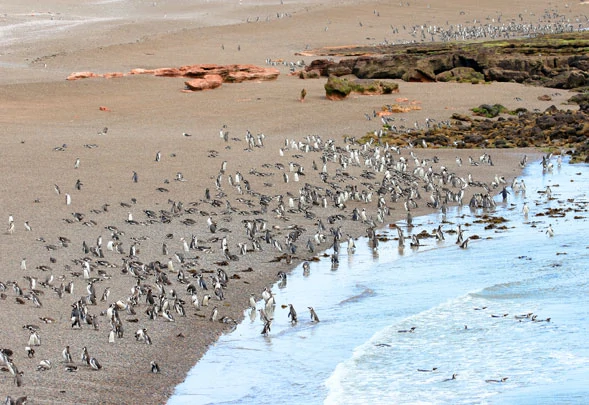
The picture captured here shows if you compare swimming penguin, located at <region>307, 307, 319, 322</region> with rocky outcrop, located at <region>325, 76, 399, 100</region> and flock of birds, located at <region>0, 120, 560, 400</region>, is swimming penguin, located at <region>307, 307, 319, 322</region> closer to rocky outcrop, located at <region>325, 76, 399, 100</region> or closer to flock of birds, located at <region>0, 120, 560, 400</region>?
flock of birds, located at <region>0, 120, 560, 400</region>

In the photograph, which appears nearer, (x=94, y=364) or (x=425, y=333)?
(x=94, y=364)

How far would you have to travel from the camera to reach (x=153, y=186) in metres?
19.4

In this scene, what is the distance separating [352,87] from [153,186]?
47.8 feet

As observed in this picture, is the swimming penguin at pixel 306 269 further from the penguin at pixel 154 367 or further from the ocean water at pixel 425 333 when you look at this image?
the penguin at pixel 154 367

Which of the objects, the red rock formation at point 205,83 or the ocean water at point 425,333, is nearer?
the ocean water at point 425,333

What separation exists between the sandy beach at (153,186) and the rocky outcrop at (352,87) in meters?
0.52

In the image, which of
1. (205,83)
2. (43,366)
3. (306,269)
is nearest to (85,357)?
(43,366)

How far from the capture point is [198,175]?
20.6m

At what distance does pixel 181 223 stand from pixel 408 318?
218 inches

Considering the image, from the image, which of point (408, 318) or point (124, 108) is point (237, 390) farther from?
point (124, 108)

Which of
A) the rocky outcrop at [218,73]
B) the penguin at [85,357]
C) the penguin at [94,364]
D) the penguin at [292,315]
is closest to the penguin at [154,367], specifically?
the penguin at [94,364]

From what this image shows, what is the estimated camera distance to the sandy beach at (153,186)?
1062 centimetres

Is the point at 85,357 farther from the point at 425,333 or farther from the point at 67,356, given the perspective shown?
the point at 425,333

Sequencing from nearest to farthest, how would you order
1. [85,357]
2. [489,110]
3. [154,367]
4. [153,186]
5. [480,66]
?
1. [85,357]
2. [154,367]
3. [153,186]
4. [489,110]
5. [480,66]
